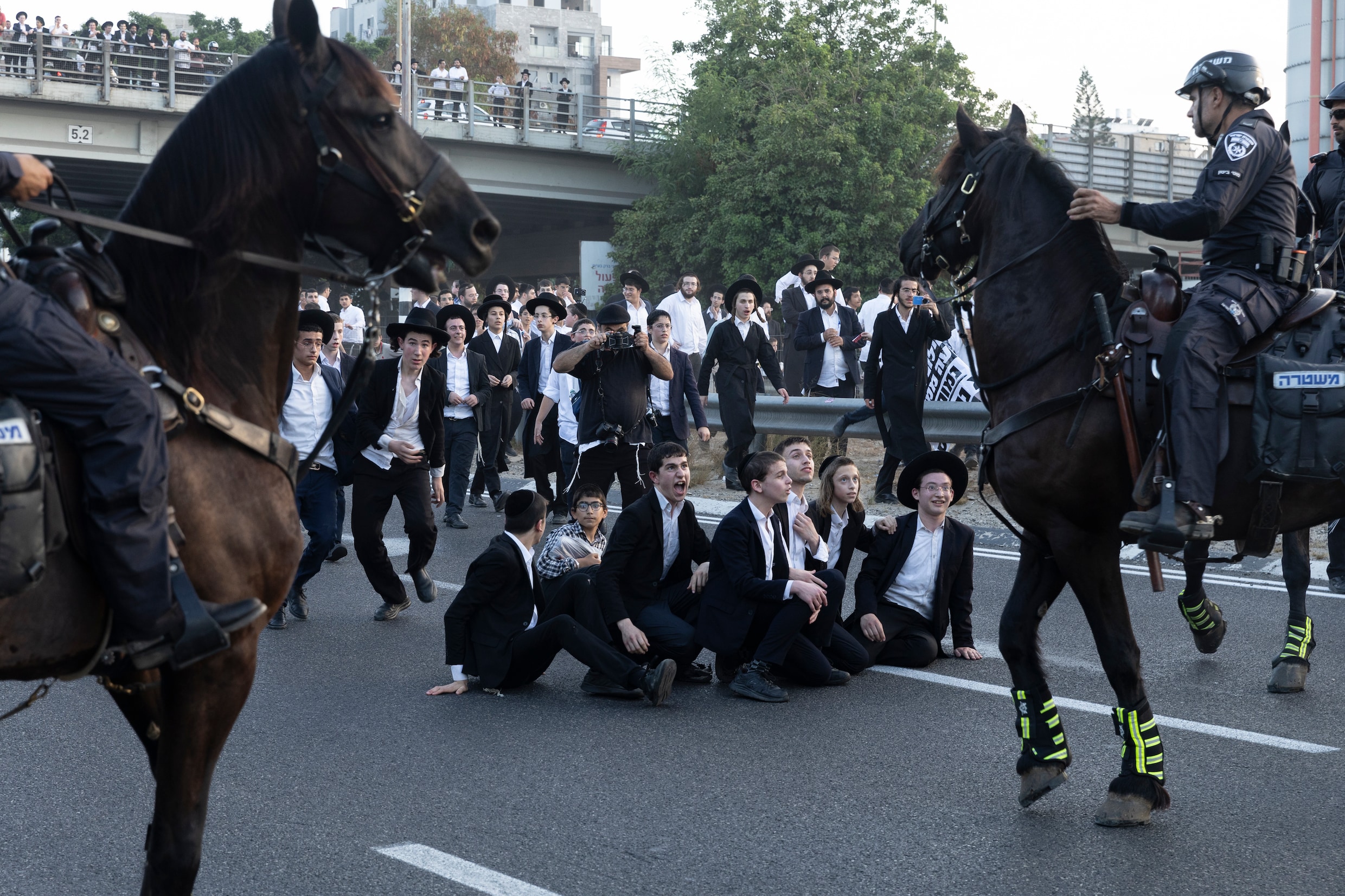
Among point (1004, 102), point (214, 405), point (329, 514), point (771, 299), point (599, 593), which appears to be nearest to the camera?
point (214, 405)

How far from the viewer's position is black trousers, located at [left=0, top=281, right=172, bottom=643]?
3.20 meters

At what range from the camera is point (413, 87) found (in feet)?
123

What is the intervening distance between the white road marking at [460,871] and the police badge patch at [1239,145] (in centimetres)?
368

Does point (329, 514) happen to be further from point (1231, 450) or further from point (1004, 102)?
point (1004, 102)

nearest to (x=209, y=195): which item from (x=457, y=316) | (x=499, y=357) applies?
(x=457, y=316)

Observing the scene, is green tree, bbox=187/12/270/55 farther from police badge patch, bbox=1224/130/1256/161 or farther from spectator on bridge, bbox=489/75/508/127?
police badge patch, bbox=1224/130/1256/161

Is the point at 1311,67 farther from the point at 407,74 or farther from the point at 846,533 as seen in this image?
the point at 407,74

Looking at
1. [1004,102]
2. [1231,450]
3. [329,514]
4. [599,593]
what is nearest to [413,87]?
[1004,102]

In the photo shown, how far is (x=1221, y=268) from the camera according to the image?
5.67 meters

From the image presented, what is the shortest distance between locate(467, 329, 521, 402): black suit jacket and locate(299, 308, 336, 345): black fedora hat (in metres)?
7.43

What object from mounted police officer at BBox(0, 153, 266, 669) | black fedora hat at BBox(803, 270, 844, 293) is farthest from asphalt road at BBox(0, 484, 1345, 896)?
black fedora hat at BBox(803, 270, 844, 293)

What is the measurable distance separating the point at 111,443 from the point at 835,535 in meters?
5.78

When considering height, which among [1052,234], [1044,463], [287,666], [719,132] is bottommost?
[287,666]

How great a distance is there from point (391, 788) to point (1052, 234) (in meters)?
3.51
